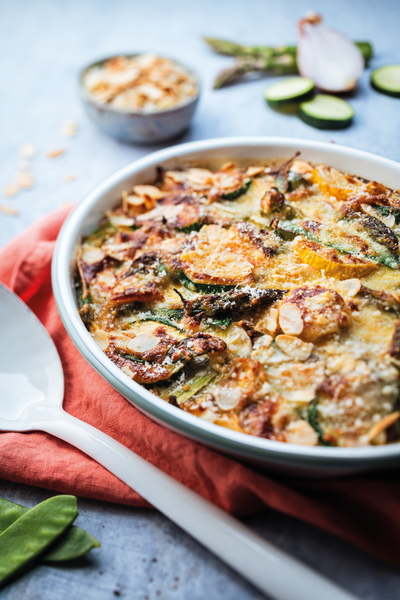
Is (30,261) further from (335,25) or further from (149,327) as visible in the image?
(335,25)

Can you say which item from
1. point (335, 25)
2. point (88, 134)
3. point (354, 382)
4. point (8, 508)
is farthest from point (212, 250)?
point (335, 25)

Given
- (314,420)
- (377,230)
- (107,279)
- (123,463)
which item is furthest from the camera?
(107,279)

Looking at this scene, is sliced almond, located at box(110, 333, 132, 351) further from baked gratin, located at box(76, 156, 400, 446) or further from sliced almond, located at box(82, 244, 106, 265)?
sliced almond, located at box(82, 244, 106, 265)

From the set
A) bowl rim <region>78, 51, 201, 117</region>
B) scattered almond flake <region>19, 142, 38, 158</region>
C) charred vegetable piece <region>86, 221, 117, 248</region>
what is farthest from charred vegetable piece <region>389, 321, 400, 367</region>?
scattered almond flake <region>19, 142, 38, 158</region>

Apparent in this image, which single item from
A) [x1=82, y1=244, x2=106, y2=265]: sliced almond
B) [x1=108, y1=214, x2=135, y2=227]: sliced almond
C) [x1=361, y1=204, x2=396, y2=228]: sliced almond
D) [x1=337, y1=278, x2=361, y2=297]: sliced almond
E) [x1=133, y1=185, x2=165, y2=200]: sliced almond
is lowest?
[x1=82, y1=244, x2=106, y2=265]: sliced almond

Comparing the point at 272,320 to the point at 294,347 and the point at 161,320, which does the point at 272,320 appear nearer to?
the point at 294,347

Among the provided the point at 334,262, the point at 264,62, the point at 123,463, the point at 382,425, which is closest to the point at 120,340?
the point at 123,463
